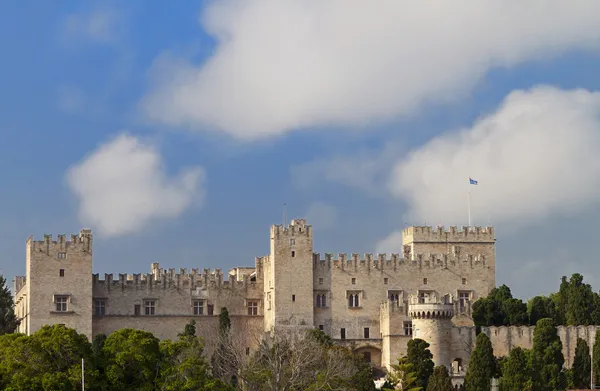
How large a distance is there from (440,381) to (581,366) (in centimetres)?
996

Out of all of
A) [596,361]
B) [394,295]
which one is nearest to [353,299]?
[394,295]

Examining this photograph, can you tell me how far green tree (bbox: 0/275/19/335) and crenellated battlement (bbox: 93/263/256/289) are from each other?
4.89 meters

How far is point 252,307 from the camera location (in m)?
84.8

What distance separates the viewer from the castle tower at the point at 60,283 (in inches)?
3130

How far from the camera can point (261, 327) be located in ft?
276

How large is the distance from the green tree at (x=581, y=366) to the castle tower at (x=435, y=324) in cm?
645

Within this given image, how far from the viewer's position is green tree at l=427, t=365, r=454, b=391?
7012cm

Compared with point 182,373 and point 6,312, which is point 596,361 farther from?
point 6,312

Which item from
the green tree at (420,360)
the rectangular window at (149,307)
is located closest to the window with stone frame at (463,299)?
the green tree at (420,360)

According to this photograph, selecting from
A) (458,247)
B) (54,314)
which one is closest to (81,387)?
(54,314)

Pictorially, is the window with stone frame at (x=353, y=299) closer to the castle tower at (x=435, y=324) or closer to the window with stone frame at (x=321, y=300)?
the window with stone frame at (x=321, y=300)

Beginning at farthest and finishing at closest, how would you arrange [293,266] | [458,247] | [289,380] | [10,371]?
[458,247], [293,266], [289,380], [10,371]

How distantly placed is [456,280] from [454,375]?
9150mm

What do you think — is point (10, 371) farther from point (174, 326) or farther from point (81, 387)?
point (174, 326)
